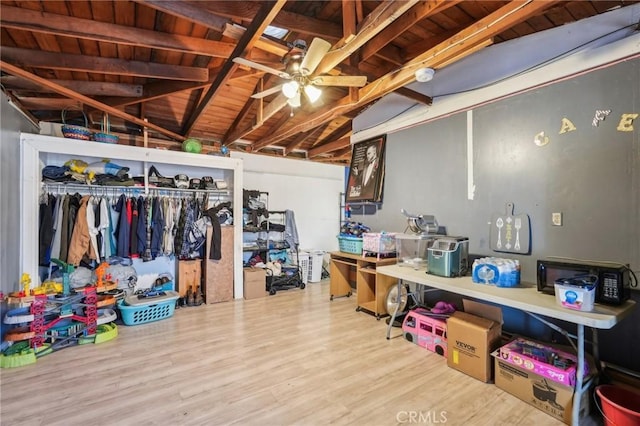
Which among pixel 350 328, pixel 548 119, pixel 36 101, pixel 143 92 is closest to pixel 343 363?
pixel 350 328

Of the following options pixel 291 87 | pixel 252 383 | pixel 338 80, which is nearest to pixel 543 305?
pixel 252 383

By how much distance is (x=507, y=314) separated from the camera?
3018mm

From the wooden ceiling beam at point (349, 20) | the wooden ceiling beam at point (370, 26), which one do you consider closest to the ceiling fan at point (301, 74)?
the wooden ceiling beam at point (370, 26)

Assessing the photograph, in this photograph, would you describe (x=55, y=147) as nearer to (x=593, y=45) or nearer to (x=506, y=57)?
(x=506, y=57)

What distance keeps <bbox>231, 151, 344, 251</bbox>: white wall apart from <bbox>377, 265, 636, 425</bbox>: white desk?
159 inches

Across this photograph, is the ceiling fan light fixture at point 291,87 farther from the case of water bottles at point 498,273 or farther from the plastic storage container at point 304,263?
the plastic storage container at point 304,263

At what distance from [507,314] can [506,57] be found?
2.72m

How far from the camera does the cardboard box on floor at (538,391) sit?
1975 millimetres

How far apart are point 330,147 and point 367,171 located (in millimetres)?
1989

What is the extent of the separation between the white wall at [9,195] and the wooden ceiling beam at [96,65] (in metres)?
0.52

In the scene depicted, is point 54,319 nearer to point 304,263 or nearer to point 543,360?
point 304,263

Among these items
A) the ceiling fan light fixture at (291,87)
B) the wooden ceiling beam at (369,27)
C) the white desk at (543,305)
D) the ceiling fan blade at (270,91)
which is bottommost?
the white desk at (543,305)

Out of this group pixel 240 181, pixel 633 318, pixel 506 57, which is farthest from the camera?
pixel 240 181

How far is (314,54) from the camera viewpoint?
228 cm
